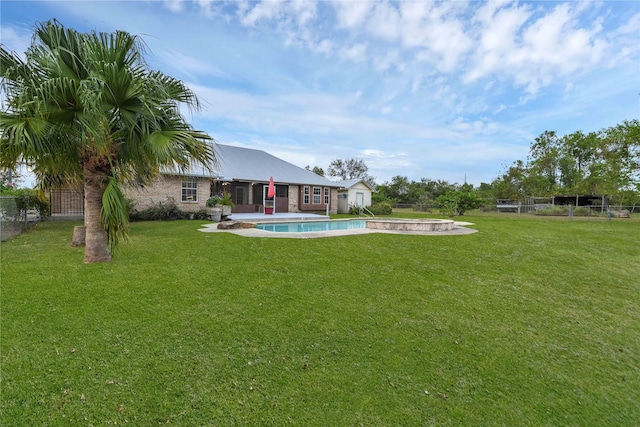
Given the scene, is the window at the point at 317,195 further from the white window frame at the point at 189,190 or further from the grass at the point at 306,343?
the grass at the point at 306,343

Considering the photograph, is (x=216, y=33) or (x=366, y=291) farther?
(x=216, y=33)

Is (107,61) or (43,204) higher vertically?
(107,61)

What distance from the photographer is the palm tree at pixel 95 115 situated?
4.83m

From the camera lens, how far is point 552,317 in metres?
4.65

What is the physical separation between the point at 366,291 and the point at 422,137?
24105 mm

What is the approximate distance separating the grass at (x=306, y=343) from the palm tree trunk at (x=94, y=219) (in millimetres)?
366

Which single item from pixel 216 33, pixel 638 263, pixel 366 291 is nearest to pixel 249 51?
pixel 216 33

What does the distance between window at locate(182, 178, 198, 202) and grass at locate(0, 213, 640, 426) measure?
9896 millimetres

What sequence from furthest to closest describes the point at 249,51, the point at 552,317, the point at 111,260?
the point at 249,51, the point at 111,260, the point at 552,317

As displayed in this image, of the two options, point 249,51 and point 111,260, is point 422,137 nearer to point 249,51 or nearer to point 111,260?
point 249,51

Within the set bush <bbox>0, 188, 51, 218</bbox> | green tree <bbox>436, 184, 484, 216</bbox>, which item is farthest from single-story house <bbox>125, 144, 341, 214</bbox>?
green tree <bbox>436, 184, 484, 216</bbox>

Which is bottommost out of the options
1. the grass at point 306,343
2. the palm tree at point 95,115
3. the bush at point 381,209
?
the grass at point 306,343

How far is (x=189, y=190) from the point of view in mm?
16484

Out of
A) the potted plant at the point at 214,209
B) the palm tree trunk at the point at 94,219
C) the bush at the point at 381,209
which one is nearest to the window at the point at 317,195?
the bush at the point at 381,209
